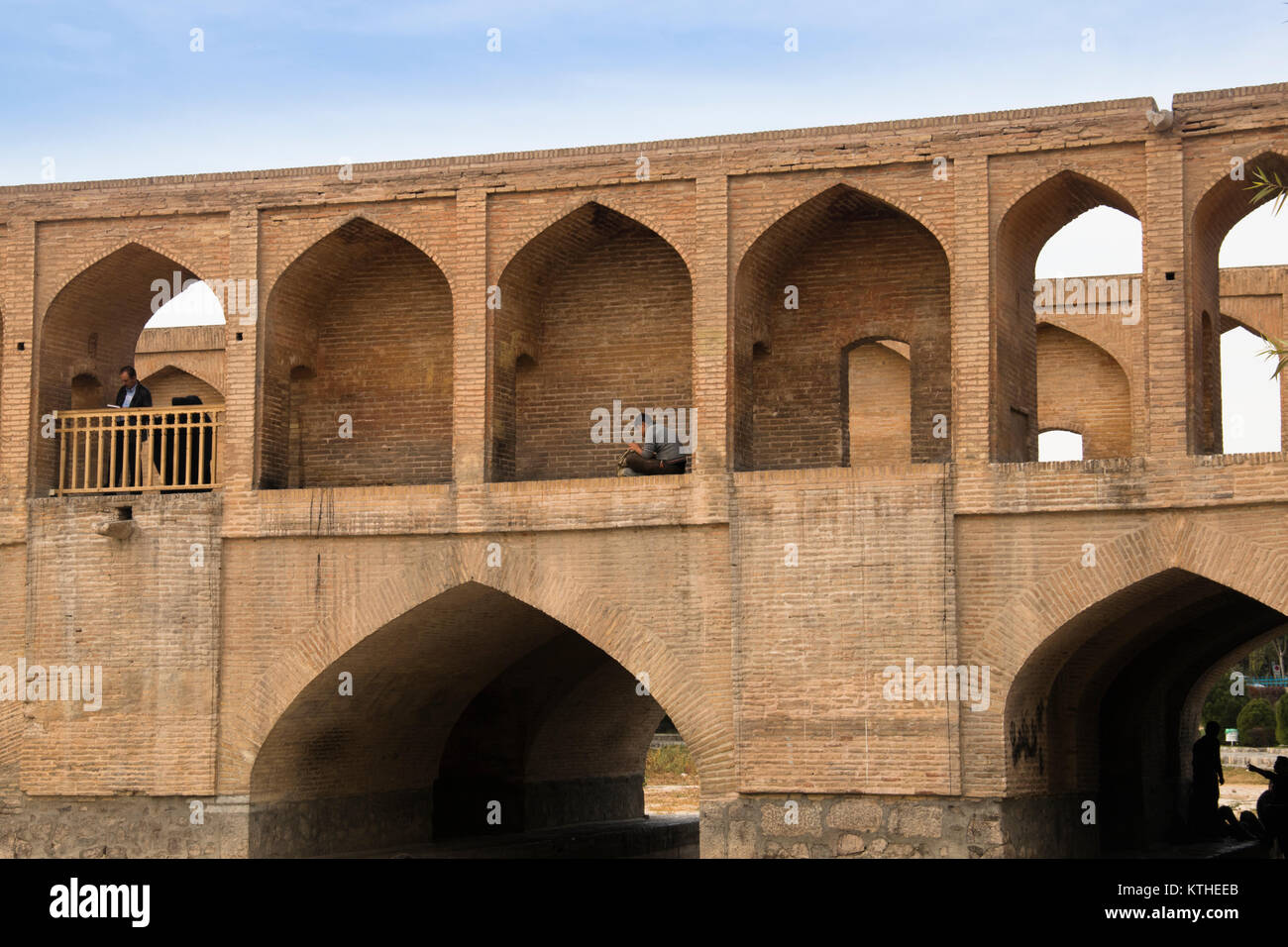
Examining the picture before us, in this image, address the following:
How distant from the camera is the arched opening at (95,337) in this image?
1512cm

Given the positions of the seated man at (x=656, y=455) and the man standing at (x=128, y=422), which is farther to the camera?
the man standing at (x=128, y=422)

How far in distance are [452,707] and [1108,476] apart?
654cm

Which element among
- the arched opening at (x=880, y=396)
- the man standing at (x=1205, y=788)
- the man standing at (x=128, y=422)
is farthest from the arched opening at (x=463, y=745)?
the man standing at (x=1205, y=788)

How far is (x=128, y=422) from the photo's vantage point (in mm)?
15734

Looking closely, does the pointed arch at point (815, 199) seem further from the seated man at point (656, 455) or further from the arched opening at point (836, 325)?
the seated man at point (656, 455)

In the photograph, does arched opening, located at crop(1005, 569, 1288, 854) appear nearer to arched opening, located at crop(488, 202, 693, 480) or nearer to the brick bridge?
the brick bridge

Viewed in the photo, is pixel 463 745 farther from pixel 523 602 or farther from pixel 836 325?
pixel 836 325

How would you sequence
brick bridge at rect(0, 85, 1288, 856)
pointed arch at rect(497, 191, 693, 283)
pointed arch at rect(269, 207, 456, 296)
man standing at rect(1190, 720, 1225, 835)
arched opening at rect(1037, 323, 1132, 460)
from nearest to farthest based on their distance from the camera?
brick bridge at rect(0, 85, 1288, 856) < pointed arch at rect(497, 191, 693, 283) < pointed arch at rect(269, 207, 456, 296) < man standing at rect(1190, 720, 1225, 835) < arched opening at rect(1037, 323, 1132, 460)

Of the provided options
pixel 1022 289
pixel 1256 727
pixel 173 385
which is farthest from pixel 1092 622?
pixel 1256 727

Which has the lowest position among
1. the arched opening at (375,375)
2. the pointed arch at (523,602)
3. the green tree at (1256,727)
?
the green tree at (1256,727)

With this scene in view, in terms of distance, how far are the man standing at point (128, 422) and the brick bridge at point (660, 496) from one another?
33cm

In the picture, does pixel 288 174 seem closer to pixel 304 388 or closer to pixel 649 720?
pixel 304 388

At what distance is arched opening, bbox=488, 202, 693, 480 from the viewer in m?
15.1

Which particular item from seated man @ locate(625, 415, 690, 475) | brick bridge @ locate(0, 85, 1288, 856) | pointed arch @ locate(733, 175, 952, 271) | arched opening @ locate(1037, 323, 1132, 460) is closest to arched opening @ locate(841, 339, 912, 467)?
arched opening @ locate(1037, 323, 1132, 460)
